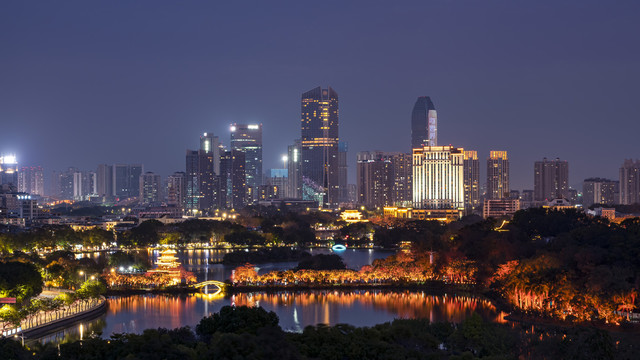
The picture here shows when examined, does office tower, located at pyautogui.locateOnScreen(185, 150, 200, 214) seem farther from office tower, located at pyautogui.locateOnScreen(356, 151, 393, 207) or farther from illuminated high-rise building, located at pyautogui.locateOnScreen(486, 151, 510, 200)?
illuminated high-rise building, located at pyautogui.locateOnScreen(486, 151, 510, 200)

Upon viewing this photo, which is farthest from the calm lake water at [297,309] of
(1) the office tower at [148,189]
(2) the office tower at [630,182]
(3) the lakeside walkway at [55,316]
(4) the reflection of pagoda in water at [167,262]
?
(1) the office tower at [148,189]

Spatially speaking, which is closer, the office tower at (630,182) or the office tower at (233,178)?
the office tower at (630,182)

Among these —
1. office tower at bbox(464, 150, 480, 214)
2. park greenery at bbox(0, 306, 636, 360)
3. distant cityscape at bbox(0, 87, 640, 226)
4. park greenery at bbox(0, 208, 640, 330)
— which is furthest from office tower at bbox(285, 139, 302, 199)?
park greenery at bbox(0, 306, 636, 360)

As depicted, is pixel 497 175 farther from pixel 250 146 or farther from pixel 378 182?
pixel 250 146

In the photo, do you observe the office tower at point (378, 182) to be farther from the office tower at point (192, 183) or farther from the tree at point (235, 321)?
the tree at point (235, 321)

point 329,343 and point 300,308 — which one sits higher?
point 329,343

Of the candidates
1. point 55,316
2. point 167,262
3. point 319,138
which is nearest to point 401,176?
point 319,138
